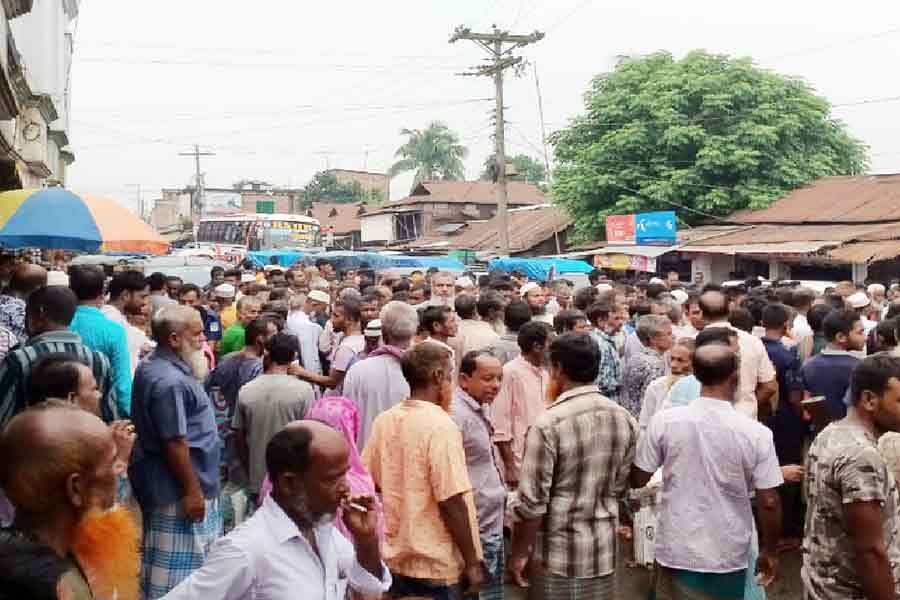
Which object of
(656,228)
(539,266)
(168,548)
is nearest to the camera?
(168,548)

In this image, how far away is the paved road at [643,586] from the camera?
6230 mm

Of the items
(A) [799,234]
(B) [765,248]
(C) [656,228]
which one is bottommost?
(B) [765,248]

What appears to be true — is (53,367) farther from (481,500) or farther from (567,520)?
(567,520)

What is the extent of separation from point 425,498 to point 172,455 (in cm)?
149

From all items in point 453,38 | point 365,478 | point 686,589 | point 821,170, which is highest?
point 453,38

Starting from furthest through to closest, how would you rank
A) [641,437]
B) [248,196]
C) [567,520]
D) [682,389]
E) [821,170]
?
1. [248,196]
2. [821,170]
3. [682,389]
4. [641,437]
5. [567,520]

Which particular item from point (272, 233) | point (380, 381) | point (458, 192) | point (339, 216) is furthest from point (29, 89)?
point (339, 216)

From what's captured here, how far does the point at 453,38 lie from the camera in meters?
28.2

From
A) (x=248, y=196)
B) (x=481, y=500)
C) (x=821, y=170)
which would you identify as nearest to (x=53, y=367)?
(x=481, y=500)

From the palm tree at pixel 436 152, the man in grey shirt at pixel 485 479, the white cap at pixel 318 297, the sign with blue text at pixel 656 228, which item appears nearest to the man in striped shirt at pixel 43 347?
the man in grey shirt at pixel 485 479

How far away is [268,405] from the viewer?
569 cm

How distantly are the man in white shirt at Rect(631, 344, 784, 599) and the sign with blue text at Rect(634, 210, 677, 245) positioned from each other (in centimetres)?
2410

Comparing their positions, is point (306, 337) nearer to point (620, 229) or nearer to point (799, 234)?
point (799, 234)

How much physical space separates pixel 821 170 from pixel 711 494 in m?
30.0
